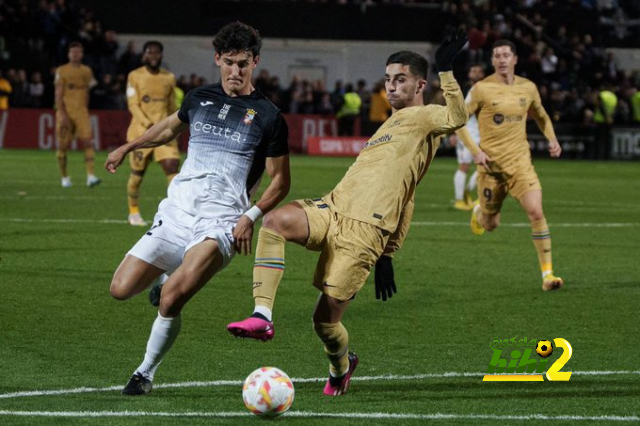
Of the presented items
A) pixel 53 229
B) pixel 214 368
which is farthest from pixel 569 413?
pixel 53 229

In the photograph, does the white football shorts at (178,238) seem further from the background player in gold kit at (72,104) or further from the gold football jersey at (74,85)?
the gold football jersey at (74,85)

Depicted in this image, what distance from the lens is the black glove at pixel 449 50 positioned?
23.0 feet

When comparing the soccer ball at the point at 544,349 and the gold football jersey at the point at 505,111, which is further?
the gold football jersey at the point at 505,111

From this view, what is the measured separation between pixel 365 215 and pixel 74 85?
15.5 m

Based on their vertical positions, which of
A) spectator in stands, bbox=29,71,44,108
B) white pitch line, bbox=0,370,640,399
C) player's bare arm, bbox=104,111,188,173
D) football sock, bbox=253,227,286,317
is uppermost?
player's bare arm, bbox=104,111,188,173

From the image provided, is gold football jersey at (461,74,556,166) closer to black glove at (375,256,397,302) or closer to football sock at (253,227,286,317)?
black glove at (375,256,397,302)

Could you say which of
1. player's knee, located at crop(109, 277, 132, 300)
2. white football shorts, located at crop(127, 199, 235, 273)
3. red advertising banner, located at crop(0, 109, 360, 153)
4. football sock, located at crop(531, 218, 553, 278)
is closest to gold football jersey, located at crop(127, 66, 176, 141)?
football sock, located at crop(531, 218, 553, 278)

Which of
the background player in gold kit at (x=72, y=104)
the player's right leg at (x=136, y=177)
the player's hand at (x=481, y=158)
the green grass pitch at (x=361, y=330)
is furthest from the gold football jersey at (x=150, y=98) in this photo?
the player's hand at (x=481, y=158)

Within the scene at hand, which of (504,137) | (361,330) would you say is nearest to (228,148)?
(361,330)

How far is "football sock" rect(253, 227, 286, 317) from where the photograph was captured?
6543 mm

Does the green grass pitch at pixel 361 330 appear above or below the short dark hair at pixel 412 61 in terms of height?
below

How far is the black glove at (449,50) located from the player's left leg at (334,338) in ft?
4.91

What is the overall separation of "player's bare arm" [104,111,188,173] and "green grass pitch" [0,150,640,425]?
4.18 feet

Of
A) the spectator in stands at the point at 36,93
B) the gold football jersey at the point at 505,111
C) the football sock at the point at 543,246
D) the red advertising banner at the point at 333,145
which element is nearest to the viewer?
the football sock at the point at 543,246
